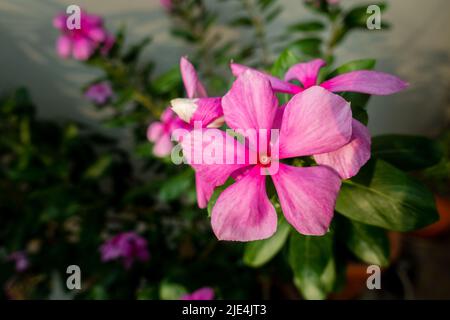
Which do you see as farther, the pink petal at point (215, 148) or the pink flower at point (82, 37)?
the pink flower at point (82, 37)

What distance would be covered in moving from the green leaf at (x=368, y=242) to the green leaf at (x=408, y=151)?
13 centimetres

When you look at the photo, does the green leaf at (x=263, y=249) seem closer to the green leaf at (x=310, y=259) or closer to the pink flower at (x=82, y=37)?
the green leaf at (x=310, y=259)

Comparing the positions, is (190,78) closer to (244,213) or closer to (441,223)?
(244,213)

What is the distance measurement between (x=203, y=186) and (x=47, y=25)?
1.08 m

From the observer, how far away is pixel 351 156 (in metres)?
0.35

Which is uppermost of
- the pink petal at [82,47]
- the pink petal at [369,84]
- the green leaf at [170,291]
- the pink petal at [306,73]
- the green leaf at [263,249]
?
the pink petal at [82,47]

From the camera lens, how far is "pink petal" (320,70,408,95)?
0.39m

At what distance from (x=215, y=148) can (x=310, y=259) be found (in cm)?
33

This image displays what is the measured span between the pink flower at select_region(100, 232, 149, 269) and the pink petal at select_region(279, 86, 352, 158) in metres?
0.78

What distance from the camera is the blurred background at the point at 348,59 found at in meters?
1.21

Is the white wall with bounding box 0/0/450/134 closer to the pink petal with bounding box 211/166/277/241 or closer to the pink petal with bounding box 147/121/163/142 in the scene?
the pink petal with bounding box 147/121/163/142

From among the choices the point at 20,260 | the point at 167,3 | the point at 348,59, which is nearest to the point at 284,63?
the point at 167,3

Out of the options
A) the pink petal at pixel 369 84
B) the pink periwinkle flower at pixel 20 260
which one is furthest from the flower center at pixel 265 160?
the pink periwinkle flower at pixel 20 260

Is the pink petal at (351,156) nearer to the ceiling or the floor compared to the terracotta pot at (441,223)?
nearer to the ceiling
